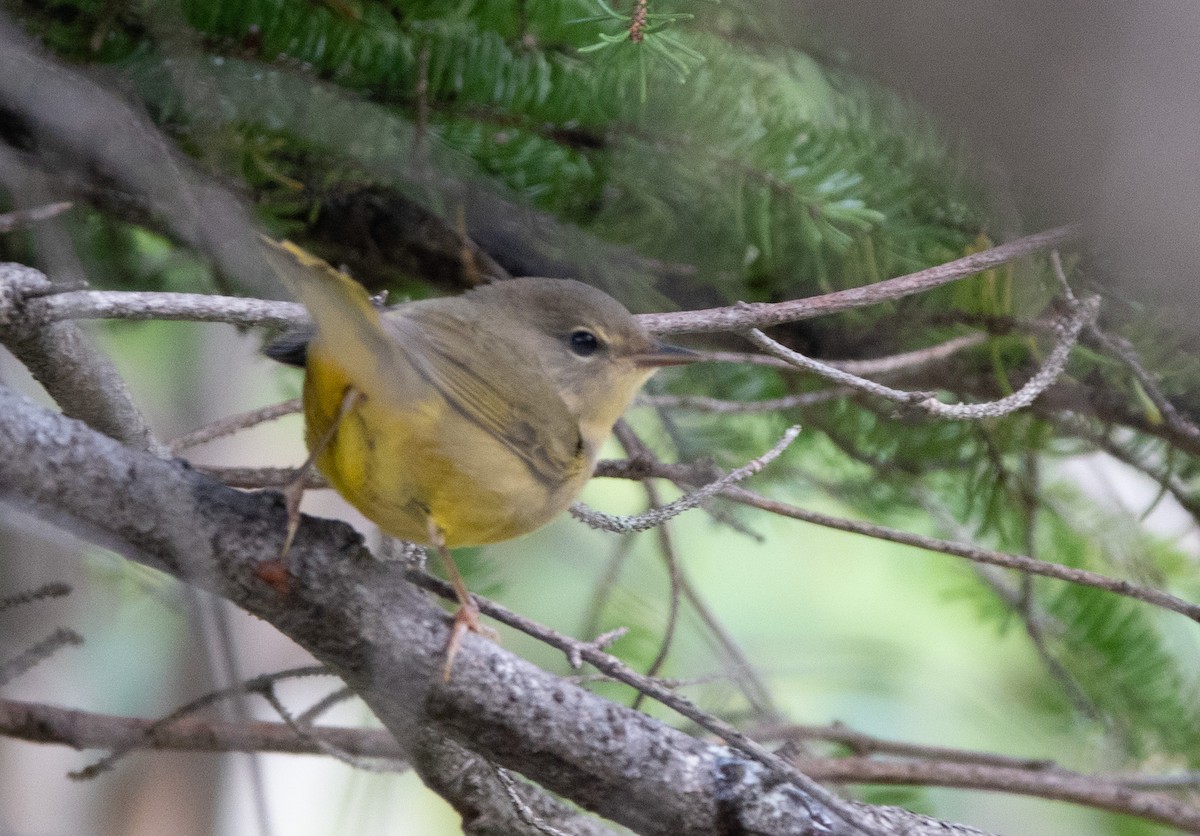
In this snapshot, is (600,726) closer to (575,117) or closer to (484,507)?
(484,507)

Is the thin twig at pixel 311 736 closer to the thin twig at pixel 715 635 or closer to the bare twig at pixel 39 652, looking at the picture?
the bare twig at pixel 39 652

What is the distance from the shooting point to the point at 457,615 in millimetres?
1492

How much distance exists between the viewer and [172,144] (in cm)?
195

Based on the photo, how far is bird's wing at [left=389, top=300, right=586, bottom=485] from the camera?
1689 millimetres

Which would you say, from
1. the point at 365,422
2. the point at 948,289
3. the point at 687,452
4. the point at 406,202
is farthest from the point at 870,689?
the point at 365,422

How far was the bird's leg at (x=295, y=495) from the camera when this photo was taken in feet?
4.26

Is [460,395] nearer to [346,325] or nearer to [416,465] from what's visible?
[416,465]

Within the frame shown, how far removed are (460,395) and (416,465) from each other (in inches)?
5.5

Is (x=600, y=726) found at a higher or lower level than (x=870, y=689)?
lower

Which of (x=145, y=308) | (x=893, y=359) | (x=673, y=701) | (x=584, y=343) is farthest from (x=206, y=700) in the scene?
(x=893, y=359)

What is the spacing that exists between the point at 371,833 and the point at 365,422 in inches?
24.5

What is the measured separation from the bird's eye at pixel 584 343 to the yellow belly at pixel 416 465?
0.36m

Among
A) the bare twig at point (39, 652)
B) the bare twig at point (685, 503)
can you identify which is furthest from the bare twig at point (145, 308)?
the bare twig at point (685, 503)

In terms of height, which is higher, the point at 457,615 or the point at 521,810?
the point at 457,615
